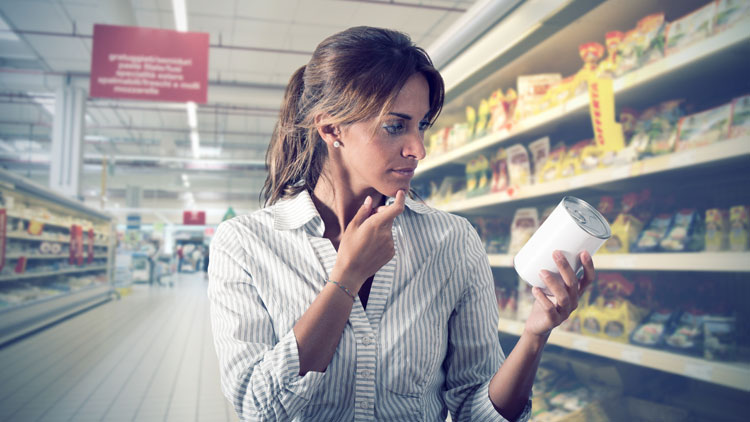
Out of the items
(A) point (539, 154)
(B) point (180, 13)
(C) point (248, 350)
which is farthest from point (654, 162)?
(B) point (180, 13)

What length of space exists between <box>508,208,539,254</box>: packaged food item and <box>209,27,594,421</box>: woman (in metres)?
1.22

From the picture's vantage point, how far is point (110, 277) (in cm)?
Answer: 938

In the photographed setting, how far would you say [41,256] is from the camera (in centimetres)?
579

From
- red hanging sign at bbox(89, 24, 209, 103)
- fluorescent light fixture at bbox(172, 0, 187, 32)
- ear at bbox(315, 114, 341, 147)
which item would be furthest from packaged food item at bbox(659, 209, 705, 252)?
fluorescent light fixture at bbox(172, 0, 187, 32)

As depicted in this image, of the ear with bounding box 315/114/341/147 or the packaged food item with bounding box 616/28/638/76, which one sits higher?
the packaged food item with bounding box 616/28/638/76

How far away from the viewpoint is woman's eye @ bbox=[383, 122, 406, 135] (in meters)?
0.99

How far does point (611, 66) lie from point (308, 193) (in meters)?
1.32

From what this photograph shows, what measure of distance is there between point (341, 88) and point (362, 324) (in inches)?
19.2

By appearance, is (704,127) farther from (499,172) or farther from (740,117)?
(499,172)

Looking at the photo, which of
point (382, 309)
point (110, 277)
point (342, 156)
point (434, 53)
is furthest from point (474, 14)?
point (110, 277)

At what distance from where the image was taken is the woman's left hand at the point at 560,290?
0.82 meters

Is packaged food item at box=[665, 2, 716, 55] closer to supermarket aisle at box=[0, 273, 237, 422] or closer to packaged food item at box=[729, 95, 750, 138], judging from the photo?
packaged food item at box=[729, 95, 750, 138]

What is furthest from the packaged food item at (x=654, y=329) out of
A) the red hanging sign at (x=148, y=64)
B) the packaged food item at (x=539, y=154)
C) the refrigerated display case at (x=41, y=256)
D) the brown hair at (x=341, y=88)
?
the refrigerated display case at (x=41, y=256)

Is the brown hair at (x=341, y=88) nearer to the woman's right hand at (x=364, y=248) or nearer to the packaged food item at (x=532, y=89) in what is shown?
the woman's right hand at (x=364, y=248)
